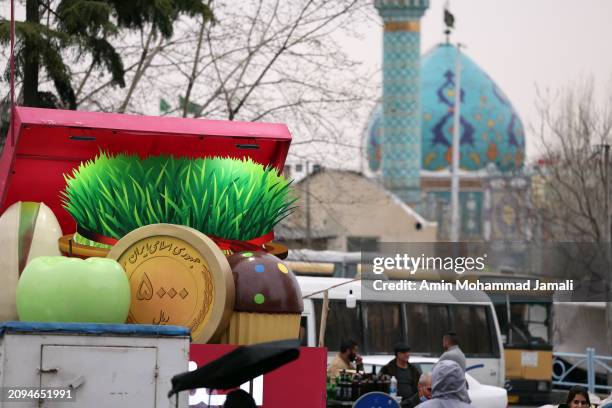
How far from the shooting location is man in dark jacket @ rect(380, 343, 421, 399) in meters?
17.9

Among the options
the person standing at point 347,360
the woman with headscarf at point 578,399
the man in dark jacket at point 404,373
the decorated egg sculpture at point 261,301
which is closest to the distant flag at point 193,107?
the person standing at point 347,360

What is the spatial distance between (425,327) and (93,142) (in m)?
18.5

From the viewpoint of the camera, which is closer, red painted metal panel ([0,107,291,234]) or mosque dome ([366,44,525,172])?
red painted metal panel ([0,107,291,234])

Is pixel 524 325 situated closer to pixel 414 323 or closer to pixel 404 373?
pixel 414 323

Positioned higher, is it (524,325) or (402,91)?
(402,91)

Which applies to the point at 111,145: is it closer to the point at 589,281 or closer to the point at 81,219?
the point at 81,219

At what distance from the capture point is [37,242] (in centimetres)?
922

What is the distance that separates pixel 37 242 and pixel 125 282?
1.36 metres

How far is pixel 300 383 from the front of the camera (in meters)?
8.34

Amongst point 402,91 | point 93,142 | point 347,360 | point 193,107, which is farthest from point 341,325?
point 402,91

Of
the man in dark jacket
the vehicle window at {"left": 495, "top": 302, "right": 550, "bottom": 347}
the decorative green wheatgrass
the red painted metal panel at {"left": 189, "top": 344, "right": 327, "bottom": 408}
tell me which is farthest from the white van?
the red painted metal panel at {"left": 189, "top": 344, "right": 327, "bottom": 408}

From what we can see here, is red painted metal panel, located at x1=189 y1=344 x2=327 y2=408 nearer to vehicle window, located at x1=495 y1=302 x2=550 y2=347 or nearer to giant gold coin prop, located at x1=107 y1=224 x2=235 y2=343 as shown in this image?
giant gold coin prop, located at x1=107 y1=224 x2=235 y2=343

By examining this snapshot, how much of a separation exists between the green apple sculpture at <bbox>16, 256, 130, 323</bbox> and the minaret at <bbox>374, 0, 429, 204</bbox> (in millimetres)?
83285

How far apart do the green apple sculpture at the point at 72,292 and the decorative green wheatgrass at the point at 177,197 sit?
1.13 m
